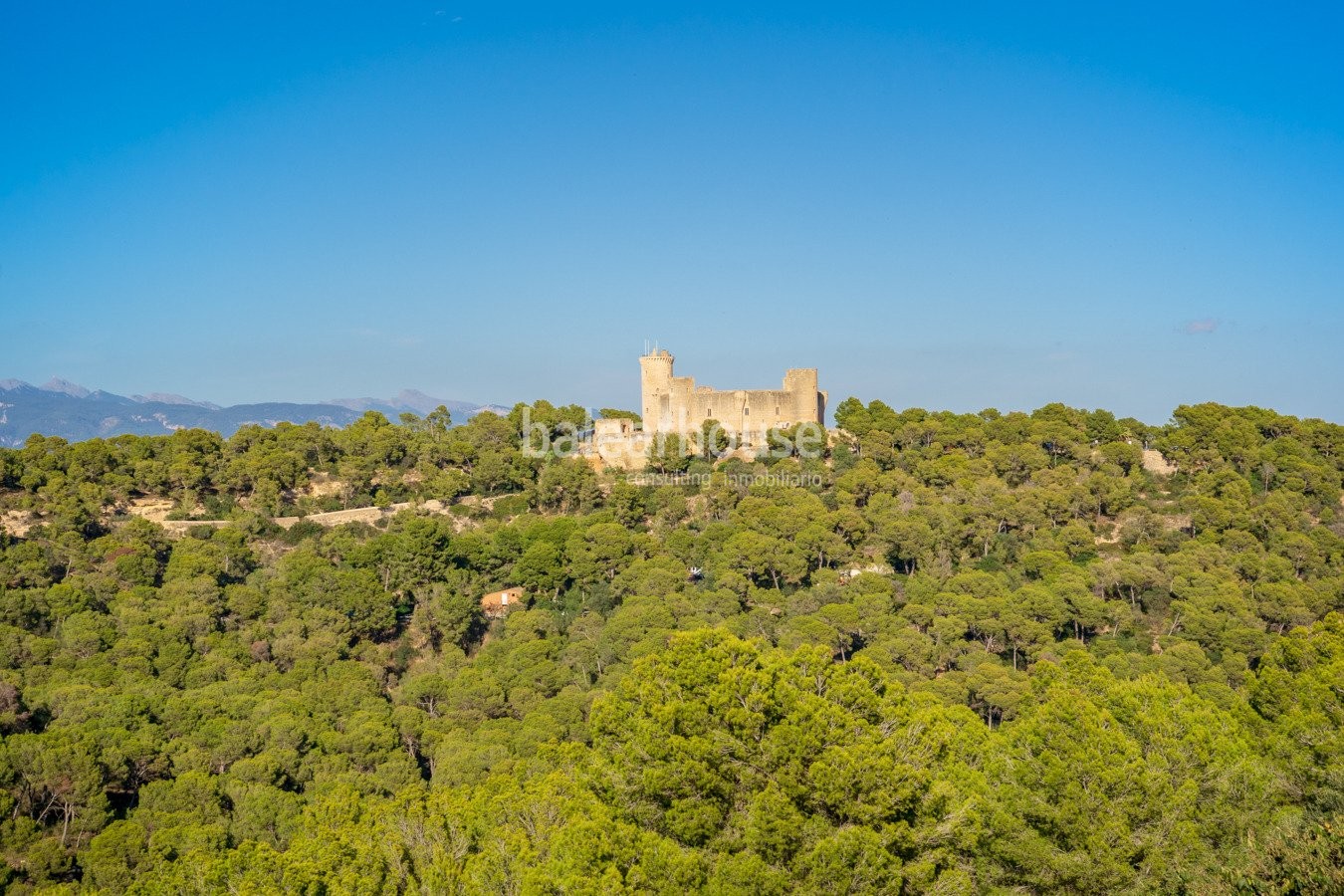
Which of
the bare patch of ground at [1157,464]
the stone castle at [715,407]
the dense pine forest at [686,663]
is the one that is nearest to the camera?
the dense pine forest at [686,663]

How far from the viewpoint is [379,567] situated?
3131 cm

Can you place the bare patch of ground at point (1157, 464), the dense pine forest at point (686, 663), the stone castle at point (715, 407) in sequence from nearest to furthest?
the dense pine forest at point (686, 663) < the bare patch of ground at point (1157, 464) < the stone castle at point (715, 407)

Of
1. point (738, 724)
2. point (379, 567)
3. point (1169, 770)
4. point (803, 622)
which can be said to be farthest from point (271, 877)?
point (379, 567)

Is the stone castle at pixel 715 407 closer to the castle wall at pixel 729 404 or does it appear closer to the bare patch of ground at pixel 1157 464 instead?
the castle wall at pixel 729 404

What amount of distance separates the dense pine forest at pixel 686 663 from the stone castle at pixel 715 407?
2.47 meters

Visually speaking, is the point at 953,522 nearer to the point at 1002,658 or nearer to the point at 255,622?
the point at 1002,658

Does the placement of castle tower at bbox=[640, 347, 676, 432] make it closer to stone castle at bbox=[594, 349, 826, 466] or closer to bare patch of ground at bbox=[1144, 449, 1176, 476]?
stone castle at bbox=[594, 349, 826, 466]

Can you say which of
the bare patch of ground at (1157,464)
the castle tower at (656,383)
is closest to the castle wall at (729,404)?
the castle tower at (656,383)

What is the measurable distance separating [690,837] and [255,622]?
2072 centimetres

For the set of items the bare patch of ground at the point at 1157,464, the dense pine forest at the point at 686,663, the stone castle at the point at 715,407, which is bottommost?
the dense pine forest at the point at 686,663

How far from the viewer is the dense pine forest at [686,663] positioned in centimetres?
1078

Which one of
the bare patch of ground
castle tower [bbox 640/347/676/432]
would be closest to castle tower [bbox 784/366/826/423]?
castle tower [bbox 640/347/676/432]

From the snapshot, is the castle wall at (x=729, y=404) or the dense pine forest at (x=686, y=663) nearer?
the dense pine forest at (x=686, y=663)

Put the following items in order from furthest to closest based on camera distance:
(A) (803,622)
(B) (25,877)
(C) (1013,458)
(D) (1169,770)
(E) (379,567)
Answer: (C) (1013,458) → (E) (379,567) → (A) (803,622) → (B) (25,877) → (D) (1169,770)
